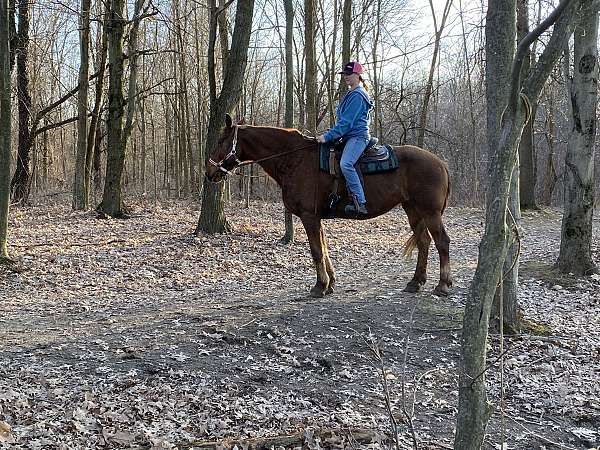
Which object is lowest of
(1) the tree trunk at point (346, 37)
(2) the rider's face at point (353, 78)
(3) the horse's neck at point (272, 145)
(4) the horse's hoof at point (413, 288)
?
(4) the horse's hoof at point (413, 288)

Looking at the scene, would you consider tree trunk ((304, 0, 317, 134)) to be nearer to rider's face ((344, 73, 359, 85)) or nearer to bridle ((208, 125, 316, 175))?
bridle ((208, 125, 316, 175))

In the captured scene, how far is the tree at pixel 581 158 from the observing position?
28.9 ft

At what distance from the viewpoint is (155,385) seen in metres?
5.12

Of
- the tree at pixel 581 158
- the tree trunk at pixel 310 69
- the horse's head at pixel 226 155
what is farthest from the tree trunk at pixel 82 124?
the tree at pixel 581 158

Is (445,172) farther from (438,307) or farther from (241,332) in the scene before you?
(241,332)

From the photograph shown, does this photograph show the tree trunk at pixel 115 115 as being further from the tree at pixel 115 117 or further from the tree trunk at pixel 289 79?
the tree trunk at pixel 289 79

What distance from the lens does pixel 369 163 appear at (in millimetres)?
8000

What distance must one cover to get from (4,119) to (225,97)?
5.07m

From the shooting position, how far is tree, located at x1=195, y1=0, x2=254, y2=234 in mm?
12602

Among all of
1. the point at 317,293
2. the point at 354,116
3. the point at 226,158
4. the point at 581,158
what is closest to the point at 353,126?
the point at 354,116

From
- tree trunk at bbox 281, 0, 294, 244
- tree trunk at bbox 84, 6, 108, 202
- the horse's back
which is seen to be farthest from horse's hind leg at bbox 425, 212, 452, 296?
tree trunk at bbox 84, 6, 108, 202

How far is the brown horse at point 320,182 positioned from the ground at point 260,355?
63 cm

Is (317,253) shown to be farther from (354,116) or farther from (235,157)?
(354,116)

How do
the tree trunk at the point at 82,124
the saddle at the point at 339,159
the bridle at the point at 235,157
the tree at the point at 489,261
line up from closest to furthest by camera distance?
the tree at the point at 489,261 < the saddle at the point at 339,159 < the bridle at the point at 235,157 < the tree trunk at the point at 82,124
